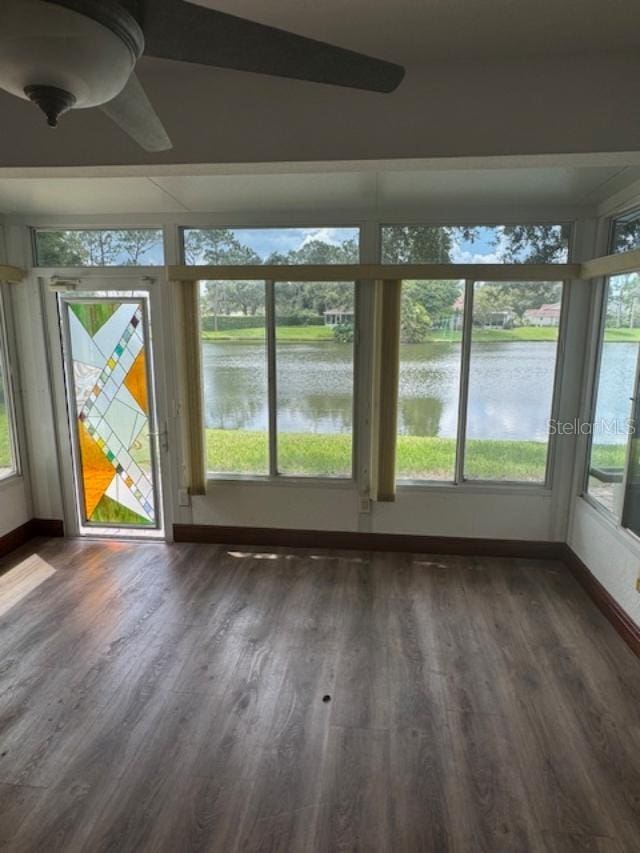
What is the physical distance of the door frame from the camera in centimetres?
357

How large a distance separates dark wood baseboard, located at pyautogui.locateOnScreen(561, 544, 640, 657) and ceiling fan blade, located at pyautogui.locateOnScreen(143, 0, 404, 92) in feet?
9.35

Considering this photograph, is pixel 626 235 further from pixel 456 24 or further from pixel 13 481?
pixel 13 481

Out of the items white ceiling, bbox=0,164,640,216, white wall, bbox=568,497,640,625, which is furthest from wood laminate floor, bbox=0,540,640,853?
white ceiling, bbox=0,164,640,216

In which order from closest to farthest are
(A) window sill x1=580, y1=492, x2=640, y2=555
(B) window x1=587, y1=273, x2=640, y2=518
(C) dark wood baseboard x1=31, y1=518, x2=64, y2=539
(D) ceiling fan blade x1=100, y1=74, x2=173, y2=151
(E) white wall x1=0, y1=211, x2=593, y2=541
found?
(D) ceiling fan blade x1=100, y1=74, x2=173, y2=151
(A) window sill x1=580, y1=492, x2=640, y2=555
(B) window x1=587, y1=273, x2=640, y2=518
(E) white wall x1=0, y1=211, x2=593, y2=541
(C) dark wood baseboard x1=31, y1=518, x2=64, y2=539

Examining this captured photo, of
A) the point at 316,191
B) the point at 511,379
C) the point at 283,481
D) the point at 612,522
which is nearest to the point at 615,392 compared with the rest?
the point at 511,379

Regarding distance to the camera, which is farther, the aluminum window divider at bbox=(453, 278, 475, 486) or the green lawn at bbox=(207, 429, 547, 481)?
the green lawn at bbox=(207, 429, 547, 481)

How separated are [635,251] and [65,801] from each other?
11.6ft

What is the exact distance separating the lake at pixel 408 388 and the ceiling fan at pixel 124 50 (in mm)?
2448

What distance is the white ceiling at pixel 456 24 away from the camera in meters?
1.42

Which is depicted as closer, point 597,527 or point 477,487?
point 597,527

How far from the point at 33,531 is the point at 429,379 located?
134 inches

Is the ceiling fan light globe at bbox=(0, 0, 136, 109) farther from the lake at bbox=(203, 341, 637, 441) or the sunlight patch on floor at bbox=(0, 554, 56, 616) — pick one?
the sunlight patch on floor at bbox=(0, 554, 56, 616)

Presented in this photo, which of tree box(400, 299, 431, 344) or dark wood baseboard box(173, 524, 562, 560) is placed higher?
tree box(400, 299, 431, 344)

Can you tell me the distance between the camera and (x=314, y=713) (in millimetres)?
2146
